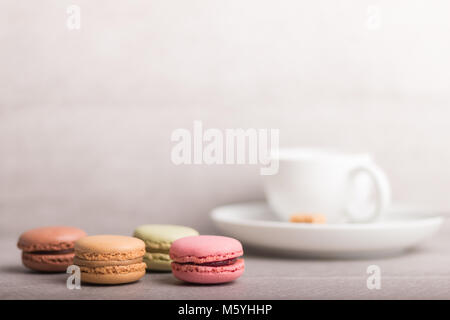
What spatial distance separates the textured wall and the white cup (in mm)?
193

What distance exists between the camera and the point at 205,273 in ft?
2.76

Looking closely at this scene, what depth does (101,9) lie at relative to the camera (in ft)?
4.20

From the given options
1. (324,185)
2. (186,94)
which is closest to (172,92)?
(186,94)

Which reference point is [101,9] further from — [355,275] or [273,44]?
[355,275]

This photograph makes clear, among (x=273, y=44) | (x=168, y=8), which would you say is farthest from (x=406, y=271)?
(x=168, y=8)

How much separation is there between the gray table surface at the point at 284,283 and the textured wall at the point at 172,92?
263mm

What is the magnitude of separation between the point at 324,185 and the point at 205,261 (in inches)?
12.8

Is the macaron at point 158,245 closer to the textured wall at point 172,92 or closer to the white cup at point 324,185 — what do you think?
the white cup at point 324,185

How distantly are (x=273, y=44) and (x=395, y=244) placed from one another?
18.9 inches

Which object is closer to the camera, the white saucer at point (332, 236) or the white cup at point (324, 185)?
the white saucer at point (332, 236)

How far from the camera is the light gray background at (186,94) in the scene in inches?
50.3

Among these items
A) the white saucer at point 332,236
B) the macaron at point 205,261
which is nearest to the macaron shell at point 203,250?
the macaron at point 205,261

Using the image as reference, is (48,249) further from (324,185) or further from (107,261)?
(324,185)
